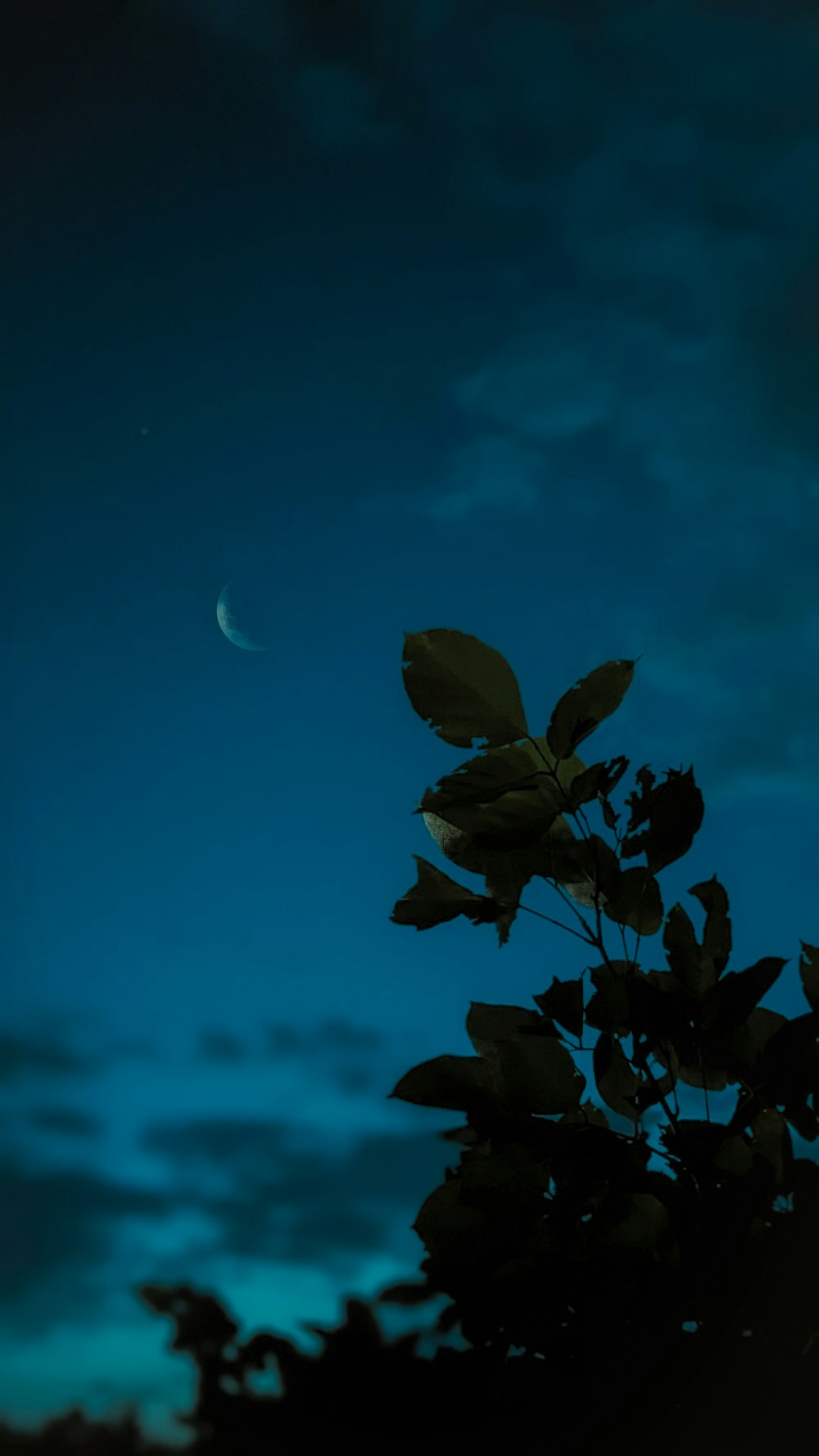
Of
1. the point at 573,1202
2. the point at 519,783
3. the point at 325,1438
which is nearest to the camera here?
the point at 325,1438

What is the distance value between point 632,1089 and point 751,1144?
17 centimetres

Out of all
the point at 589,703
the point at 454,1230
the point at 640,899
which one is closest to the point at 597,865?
the point at 640,899

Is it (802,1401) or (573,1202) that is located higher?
(573,1202)

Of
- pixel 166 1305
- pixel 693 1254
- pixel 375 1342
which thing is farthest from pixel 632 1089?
pixel 166 1305

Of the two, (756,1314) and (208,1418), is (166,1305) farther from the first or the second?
(756,1314)

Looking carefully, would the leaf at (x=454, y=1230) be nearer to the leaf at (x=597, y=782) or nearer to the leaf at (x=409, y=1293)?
the leaf at (x=409, y=1293)

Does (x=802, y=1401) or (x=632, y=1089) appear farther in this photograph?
(x=632, y=1089)

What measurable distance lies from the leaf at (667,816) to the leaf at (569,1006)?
173 millimetres

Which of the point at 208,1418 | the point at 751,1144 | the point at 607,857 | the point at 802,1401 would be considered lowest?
the point at 802,1401

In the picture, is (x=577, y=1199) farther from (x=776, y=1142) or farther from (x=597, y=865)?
(x=597, y=865)

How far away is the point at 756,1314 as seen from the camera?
3.15 feet

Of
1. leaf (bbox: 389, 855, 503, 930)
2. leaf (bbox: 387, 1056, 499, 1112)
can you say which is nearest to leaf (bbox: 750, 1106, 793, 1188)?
leaf (bbox: 387, 1056, 499, 1112)

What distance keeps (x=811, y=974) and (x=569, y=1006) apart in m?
0.26

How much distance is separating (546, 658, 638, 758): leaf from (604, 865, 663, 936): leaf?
0.16 metres
